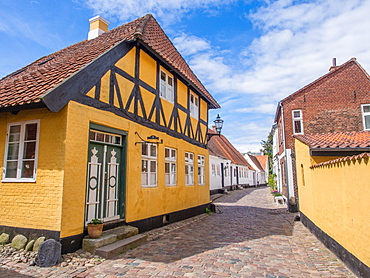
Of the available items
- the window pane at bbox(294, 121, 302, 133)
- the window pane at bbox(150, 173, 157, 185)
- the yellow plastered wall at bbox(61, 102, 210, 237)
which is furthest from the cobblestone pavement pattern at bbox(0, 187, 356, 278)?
the window pane at bbox(294, 121, 302, 133)

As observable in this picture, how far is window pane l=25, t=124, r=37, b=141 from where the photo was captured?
6012mm

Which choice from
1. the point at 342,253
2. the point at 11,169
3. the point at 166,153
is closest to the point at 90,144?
the point at 11,169

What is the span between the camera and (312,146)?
328 inches

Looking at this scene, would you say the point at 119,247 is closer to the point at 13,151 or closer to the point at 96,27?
the point at 13,151

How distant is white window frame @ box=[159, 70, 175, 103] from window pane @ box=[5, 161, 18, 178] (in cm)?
513

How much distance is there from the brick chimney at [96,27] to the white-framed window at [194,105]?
4766 mm

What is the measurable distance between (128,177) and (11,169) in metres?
2.71

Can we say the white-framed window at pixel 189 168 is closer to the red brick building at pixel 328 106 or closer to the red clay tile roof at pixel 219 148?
the red brick building at pixel 328 106

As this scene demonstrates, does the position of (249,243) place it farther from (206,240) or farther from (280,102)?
(280,102)

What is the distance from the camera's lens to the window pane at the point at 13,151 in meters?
6.18

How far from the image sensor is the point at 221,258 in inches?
228

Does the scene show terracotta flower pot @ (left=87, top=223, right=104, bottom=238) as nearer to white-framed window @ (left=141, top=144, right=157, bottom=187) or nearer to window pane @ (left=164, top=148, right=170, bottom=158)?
white-framed window @ (left=141, top=144, right=157, bottom=187)

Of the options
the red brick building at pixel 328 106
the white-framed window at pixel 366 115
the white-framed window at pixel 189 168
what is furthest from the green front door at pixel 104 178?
the white-framed window at pixel 366 115

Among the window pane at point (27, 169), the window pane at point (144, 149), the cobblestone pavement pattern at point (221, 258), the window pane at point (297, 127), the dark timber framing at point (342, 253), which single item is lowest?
the cobblestone pavement pattern at point (221, 258)
